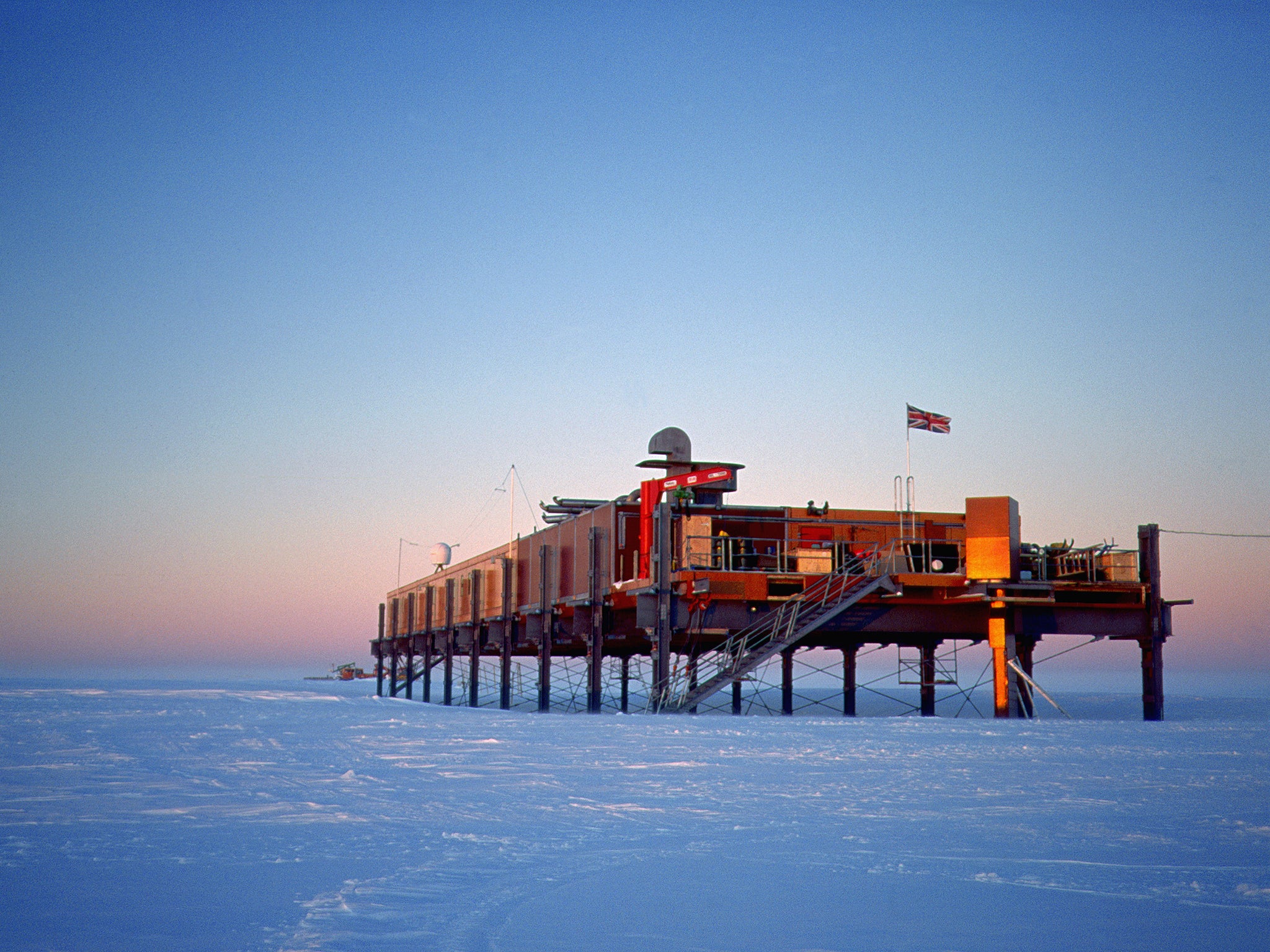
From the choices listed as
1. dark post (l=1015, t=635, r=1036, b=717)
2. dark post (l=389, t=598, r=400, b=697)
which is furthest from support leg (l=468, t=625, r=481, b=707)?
dark post (l=1015, t=635, r=1036, b=717)

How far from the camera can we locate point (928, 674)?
147 feet

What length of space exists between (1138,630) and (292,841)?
29344 millimetres

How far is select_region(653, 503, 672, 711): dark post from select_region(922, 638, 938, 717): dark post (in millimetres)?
13383

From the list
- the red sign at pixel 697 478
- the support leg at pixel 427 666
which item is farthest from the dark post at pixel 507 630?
the support leg at pixel 427 666

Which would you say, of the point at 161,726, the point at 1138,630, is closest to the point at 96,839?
the point at 161,726

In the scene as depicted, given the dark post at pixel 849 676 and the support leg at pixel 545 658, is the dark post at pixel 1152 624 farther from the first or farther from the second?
the support leg at pixel 545 658

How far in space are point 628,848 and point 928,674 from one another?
36763mm

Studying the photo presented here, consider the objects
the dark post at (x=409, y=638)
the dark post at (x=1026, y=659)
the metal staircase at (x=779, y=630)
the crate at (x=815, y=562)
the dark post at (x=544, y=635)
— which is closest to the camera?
the metal staircase at (x=779, y=630)

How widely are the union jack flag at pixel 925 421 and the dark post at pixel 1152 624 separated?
22.5 feet

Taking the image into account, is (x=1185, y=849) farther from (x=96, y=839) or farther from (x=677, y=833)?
(x=96, y=839)

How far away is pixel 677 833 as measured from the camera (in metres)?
10.9

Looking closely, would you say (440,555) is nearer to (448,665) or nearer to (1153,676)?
(448,665)

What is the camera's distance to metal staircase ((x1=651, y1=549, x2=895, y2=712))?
1222 inches

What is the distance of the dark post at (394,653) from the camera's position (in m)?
71.2
